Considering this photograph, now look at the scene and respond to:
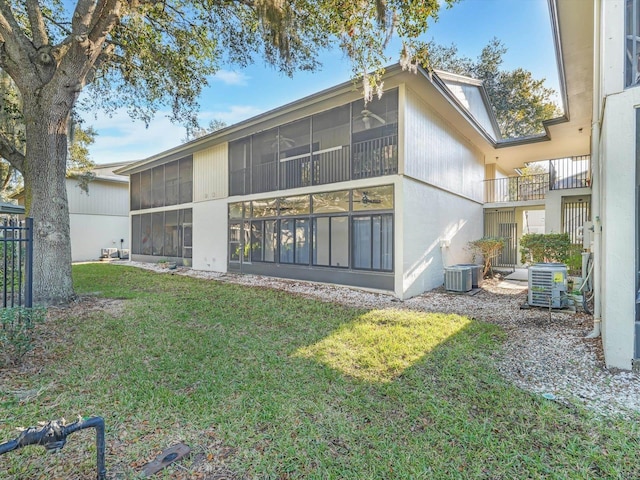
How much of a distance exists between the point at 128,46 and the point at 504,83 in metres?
22.2

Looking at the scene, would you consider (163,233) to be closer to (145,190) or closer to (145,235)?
(145,235)

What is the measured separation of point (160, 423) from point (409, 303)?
19.7 ft

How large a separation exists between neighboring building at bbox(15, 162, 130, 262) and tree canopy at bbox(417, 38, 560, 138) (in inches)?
917

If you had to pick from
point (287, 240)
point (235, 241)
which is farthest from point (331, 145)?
point (235, 241)

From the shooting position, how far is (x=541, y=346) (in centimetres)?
457

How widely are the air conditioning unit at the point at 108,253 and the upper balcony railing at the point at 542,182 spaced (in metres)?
22.3

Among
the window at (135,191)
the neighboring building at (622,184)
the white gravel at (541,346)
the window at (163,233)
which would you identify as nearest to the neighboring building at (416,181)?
the neighboring building at (622,184)

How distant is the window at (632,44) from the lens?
3.64 metres

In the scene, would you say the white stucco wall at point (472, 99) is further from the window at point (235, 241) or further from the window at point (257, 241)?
the window at point (235, 241)

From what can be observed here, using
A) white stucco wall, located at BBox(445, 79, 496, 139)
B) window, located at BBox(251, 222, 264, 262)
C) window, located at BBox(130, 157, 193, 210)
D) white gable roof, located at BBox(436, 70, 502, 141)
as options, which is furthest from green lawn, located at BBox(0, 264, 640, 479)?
window, located at BBox(130, 157, 193, 210)

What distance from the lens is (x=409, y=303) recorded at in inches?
299

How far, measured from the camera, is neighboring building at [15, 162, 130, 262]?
789 inches

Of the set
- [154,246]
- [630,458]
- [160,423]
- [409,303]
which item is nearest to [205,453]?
[160,423]

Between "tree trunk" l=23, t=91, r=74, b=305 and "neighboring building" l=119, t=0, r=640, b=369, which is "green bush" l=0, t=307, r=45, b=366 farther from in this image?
"neighboring building" l=119, t=0, r=640, b=369
